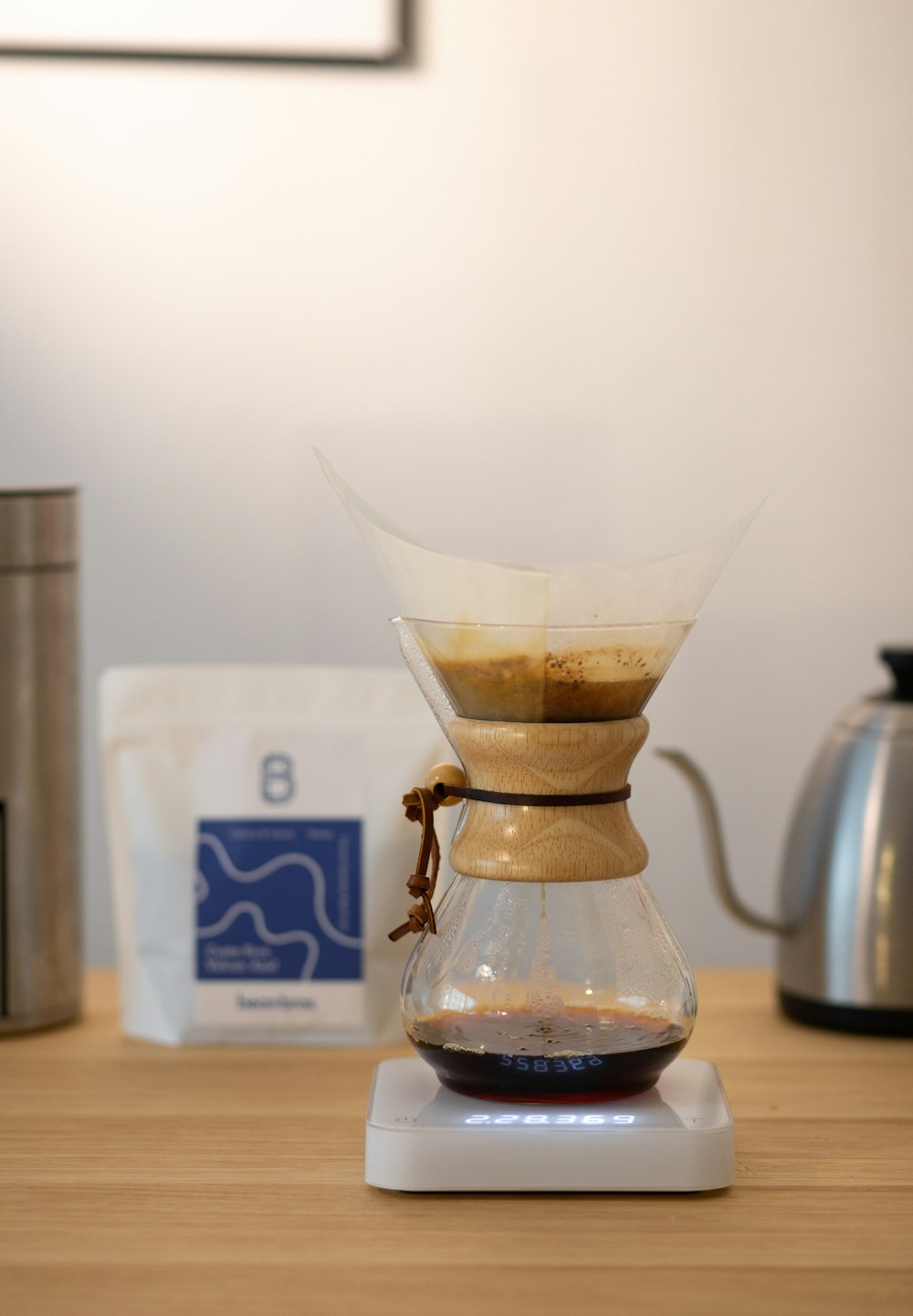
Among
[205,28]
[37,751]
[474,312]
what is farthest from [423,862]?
[205,28]

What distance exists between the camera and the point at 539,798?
664 mm

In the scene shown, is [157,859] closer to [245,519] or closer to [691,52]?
[245,519]

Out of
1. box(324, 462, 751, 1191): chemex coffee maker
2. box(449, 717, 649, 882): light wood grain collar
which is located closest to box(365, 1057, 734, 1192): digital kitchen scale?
box(324, 462, 751, 1191): chemex coffee maker

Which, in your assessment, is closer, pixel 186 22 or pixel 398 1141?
pixel 398 1141

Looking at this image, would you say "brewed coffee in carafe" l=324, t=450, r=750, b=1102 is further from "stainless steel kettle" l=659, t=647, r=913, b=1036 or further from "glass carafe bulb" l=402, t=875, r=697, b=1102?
"stainless steel kettle" l=659, t=647, r=913, b=1036

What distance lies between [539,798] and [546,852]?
25 mm

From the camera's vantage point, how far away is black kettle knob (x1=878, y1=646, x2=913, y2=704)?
3.08 feet

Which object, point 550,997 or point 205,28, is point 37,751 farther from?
point 205,28

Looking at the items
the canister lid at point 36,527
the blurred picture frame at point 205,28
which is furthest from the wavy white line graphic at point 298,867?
the blurred picture frame at point 205,28

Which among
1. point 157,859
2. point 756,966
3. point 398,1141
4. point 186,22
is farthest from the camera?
point 756,966

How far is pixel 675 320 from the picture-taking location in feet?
3.90

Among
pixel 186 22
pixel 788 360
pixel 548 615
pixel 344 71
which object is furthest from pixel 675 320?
pixel 548 615

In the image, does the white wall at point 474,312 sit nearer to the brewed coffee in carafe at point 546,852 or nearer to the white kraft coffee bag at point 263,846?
the white kraft coffee bag at point 263,846

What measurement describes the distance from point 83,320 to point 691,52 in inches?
20.7
